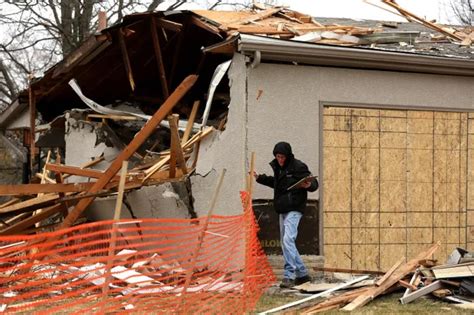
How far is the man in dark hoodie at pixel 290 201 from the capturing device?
413 inches

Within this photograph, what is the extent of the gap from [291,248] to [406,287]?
1641 millimetres

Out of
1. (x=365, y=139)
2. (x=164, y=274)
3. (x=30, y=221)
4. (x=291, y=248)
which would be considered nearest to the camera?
(x=164, y=274)

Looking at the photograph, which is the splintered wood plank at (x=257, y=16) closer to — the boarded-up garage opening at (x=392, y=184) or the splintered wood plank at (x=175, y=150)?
the boarded-up garage opening at (x=392, y=184)

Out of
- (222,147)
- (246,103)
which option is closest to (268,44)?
(246,103)

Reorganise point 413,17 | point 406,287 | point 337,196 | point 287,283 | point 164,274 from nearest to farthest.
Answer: point 406,287, point 164,274, point 287,283, point 337,196, point 413,17

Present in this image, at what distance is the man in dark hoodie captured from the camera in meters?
10.5

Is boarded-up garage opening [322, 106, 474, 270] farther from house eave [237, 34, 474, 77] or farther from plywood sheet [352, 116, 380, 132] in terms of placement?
house eave [237, 34, 474, 77]

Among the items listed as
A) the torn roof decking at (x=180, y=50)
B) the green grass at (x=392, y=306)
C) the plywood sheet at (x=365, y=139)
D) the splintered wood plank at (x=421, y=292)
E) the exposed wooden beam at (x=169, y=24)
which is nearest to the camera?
the green grass at (x=392, y=306)

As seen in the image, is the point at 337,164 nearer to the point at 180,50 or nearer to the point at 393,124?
the point at 393,124

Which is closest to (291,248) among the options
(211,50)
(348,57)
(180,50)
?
(348,57)

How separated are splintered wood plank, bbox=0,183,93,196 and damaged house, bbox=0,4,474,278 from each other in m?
0.42

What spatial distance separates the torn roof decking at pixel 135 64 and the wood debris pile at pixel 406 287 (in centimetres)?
466

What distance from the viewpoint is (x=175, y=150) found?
37.3ft

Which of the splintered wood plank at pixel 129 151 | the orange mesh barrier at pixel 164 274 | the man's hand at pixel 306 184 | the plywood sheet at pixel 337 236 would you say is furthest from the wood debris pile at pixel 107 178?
the plywood sheet at pixel 337 236
